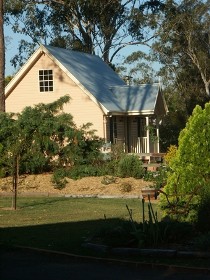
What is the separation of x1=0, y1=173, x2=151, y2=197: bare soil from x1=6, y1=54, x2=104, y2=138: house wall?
9.21 meters

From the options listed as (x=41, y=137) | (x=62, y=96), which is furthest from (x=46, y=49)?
(x=41, y=137)

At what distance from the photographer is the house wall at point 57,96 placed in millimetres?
36875

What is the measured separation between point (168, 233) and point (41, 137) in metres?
17.9

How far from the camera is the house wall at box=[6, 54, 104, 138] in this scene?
36875 millimetres

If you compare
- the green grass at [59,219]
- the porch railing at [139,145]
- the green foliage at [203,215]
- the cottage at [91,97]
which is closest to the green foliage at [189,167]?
the green foliage at [203,215]

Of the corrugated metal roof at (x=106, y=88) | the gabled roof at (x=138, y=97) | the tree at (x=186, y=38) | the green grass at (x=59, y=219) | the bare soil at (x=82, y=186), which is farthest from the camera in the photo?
the tree at (x=186, y=38)

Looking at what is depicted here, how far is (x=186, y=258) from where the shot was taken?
10.8 meters

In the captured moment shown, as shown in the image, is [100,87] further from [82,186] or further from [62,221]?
[62,221]

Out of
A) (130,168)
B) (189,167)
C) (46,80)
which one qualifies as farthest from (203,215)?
(46,80)

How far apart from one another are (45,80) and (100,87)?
3145mm

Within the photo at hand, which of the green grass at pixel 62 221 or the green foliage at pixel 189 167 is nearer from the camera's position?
the green grass at pixel 62 221

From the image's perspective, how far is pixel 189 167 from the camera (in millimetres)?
13516

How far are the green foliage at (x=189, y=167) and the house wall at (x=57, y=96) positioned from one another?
74.9 feet

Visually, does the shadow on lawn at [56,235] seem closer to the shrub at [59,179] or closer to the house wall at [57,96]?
the shrub at [59,179]
